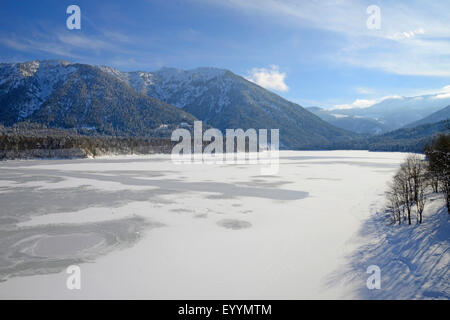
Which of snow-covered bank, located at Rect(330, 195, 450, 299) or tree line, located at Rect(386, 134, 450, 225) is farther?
tree line, located at Rect(386, 134, 450, 225)

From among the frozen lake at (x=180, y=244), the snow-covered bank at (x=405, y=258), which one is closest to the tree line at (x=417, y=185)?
the snow-covered bank at (x=405, y=258)

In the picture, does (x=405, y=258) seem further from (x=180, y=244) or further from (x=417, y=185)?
(x=180, y=244)

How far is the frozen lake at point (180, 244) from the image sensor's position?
991 cm

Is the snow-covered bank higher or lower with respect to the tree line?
lower

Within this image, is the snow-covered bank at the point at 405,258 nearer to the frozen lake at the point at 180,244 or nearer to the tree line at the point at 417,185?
the frozen lake at the point at 180,244

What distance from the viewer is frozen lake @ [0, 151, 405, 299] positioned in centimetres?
991

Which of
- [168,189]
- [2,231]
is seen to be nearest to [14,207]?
[2,231]

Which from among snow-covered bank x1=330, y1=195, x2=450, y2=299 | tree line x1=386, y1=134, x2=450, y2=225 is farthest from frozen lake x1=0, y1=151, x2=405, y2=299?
tree line x1=386, y1=134, x2=450, y2=225

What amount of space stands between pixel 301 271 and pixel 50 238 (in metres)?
13.4

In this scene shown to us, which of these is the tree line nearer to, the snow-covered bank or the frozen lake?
the snow-covered bank

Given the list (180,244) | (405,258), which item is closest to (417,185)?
(405,258)

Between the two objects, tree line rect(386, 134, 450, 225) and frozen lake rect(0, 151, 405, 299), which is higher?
tree line rect(386, 134, 450, 225)

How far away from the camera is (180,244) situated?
46.8 ft

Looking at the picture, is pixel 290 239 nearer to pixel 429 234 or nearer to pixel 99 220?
pixel 429 234
